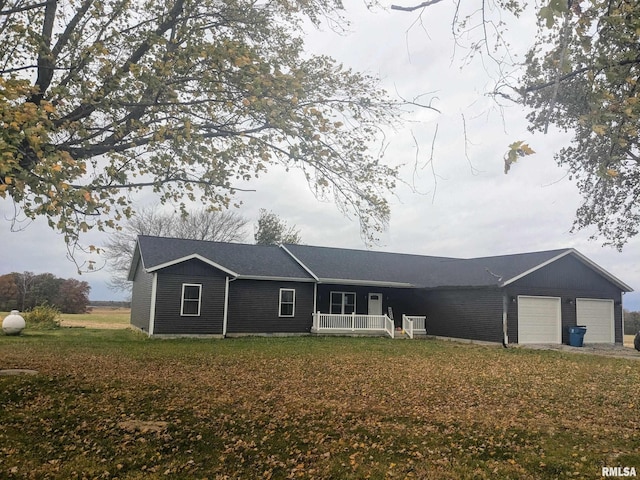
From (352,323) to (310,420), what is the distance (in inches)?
630

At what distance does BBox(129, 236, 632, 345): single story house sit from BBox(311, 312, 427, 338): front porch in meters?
0.05

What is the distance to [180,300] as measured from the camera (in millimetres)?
19500

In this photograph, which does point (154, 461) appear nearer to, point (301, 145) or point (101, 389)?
point (101, 389)

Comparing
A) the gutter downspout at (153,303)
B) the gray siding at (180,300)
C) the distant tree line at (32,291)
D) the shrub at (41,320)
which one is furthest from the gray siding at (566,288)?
the distant tree line at (32,291)

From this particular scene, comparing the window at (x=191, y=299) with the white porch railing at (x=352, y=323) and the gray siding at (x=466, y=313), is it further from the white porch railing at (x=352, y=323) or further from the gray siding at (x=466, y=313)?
the gray siding at (x=466, y=313)

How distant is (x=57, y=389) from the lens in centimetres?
835

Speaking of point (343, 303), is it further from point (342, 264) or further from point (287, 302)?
point (287, 302)

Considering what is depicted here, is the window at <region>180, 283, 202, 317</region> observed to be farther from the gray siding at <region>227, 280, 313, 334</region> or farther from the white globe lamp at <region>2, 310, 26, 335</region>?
the white globe lamp at <region>2, 310, 26, 335</region>

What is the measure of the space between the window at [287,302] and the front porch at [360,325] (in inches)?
45.2

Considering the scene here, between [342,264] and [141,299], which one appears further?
[342,264]

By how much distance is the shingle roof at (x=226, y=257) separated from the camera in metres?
→ 20.0

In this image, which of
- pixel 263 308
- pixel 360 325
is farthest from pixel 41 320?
pixel 360 325

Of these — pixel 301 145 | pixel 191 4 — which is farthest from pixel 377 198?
pixel 191 4

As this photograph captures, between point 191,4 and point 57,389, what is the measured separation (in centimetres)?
720
